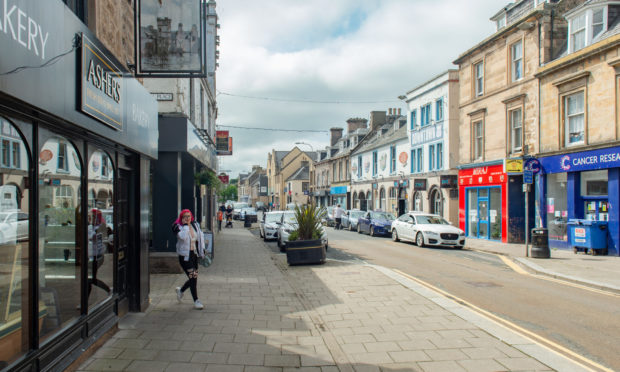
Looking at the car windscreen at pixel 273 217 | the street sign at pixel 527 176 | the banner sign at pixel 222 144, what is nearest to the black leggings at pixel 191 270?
the street sign at pixel 527 176

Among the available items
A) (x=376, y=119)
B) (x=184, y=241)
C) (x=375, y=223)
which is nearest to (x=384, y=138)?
(x=376, y=119)

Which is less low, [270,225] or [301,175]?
[301,175]

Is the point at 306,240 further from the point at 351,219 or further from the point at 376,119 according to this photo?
the point at 376,119

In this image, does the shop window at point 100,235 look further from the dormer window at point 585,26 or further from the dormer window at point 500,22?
the dormer window at point 500,22

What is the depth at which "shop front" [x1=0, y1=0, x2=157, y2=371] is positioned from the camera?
3.61 metres

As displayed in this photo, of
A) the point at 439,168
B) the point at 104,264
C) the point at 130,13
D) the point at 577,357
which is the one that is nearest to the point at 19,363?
the point at 104,264

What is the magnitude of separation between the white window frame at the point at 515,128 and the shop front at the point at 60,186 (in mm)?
18902

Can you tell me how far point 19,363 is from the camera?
12.0ft

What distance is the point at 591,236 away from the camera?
1605 centimetres

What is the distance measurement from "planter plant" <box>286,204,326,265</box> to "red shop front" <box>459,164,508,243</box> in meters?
12.5

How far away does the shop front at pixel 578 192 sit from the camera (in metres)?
15.9

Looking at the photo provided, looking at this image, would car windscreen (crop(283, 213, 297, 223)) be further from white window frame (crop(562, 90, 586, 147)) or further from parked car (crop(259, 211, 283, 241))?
white window frame (crop(562, 90, 586, 147))

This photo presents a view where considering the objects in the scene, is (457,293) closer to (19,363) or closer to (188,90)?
(19,363)

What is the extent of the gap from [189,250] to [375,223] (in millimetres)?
19157
